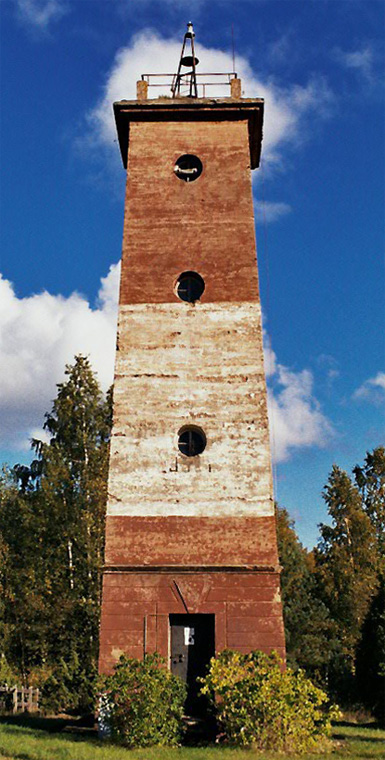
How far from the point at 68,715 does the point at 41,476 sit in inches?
387

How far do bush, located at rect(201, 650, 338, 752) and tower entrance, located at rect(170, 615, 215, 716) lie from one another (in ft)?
5.01

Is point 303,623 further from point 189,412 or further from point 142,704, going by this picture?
point 142,704

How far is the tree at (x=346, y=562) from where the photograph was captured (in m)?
29.5

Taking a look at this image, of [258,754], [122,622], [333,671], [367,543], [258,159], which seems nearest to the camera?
[258,754]

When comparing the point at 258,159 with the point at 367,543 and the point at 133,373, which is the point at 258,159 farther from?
the point at 367,543

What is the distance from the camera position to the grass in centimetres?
970

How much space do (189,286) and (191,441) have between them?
408cm

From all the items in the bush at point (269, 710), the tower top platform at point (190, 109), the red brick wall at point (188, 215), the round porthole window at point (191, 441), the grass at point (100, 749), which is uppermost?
the tower top platform at point (190, 109)

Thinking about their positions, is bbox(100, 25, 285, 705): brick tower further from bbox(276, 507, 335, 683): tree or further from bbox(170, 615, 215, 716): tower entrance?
bbox(276, 507, 335, 683): tree

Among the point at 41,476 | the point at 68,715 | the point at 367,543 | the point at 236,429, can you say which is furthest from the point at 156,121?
the point at 367,543

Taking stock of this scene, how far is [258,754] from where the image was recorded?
1009 cm

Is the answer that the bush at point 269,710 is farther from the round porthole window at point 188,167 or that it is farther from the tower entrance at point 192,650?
the round porthole window at point 188,167

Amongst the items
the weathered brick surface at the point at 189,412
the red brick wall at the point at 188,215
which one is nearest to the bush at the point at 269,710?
the weathered brick surface at the point at 189,412

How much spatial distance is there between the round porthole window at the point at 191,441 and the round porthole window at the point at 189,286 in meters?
3.35
